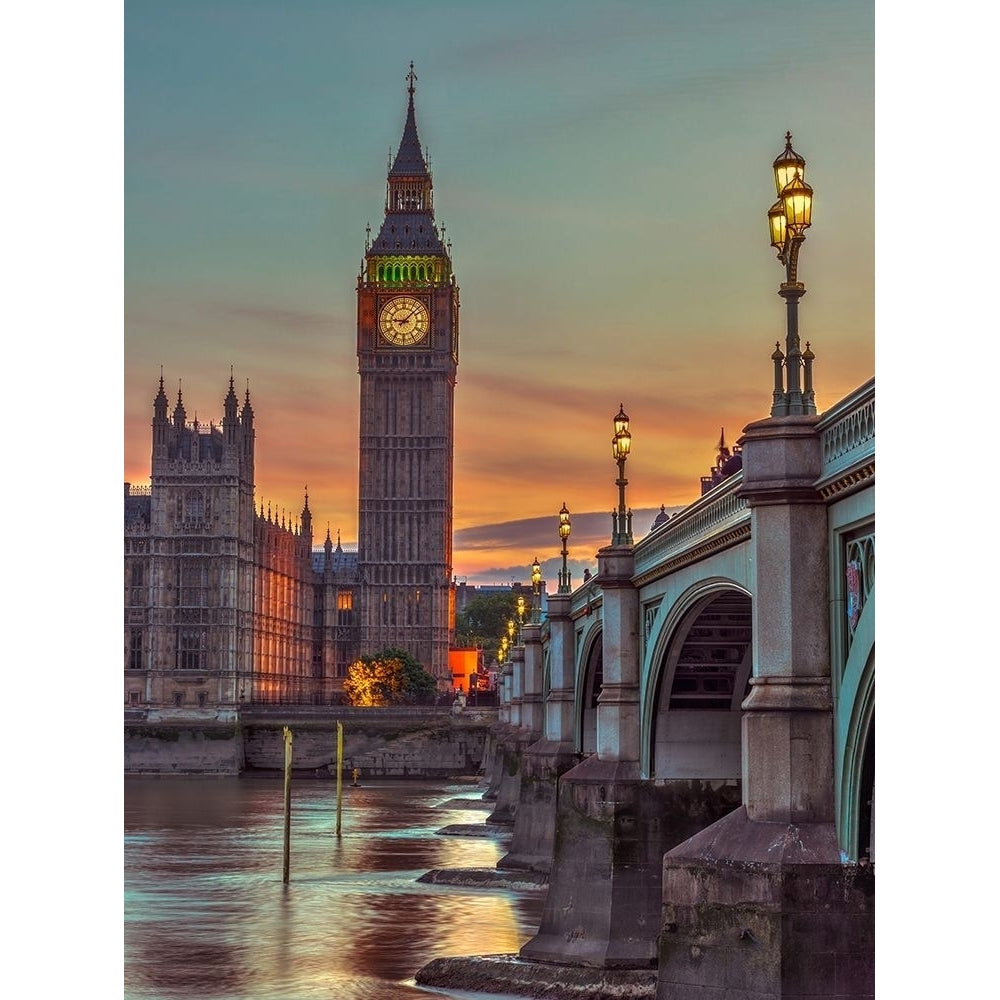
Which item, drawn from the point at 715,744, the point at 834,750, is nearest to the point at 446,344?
the point at 715,744

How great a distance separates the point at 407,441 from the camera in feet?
511

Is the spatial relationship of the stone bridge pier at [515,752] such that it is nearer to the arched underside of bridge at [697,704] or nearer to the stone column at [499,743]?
the stone column at [499,743]

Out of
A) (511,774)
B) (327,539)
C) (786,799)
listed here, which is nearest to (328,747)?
(327,539)

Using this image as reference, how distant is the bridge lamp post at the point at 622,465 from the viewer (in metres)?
28.1

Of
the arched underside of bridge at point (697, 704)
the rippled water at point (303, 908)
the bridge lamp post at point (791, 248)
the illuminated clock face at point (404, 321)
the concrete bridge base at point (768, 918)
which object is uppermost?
the illuminated clock face at point (404, 321)

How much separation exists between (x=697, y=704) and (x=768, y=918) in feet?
42.5

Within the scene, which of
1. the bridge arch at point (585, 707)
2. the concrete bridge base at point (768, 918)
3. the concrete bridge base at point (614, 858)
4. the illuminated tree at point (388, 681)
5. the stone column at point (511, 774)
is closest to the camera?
the concrete bridge base at point (768, 918)

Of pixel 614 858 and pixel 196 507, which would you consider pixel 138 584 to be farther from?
pixel 614 858

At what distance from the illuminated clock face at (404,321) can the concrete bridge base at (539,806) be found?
371 ft

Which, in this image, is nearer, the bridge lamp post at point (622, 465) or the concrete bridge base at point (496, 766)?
the bridge lamp post at point (622, 465)

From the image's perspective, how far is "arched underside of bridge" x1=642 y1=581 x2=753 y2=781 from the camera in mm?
27172

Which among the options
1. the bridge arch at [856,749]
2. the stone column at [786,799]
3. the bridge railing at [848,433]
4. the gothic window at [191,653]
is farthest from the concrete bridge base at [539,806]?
the gothic window at [191,653]
